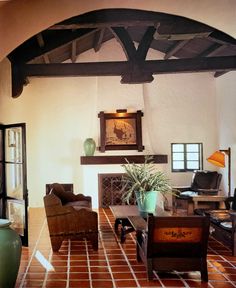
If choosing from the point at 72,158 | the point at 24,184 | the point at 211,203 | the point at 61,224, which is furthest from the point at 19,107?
the point at 211,203

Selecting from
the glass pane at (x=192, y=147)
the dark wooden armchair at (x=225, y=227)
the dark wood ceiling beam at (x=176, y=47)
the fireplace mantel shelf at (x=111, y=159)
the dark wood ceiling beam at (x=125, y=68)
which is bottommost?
the dark wooden armchair at (x=225, y=227)

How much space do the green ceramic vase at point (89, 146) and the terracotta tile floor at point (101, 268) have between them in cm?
319

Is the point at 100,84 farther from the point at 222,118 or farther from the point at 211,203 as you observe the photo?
the point at 211,203

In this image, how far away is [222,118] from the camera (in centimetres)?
865

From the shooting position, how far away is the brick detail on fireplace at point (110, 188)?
842cm

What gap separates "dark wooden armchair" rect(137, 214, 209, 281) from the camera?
361cm

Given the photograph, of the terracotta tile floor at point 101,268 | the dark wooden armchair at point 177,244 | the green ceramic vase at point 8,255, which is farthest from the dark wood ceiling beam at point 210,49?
the green ceramic vase at point 8,255

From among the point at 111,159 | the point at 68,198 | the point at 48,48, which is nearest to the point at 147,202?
the point at 68,198

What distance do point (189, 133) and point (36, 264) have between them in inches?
232

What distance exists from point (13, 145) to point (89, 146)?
3.13 meters

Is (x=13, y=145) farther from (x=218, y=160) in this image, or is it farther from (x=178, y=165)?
(x=178, y=165)

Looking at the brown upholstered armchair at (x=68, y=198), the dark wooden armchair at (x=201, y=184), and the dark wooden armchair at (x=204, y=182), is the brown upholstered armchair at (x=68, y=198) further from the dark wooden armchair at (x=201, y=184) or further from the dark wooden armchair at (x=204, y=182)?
the dark wooden armchair at (x=204, y=182)

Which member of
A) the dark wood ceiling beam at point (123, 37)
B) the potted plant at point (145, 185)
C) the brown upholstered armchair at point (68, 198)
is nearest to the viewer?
the potted plant at point (145, 185)

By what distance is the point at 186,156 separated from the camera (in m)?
9.06
